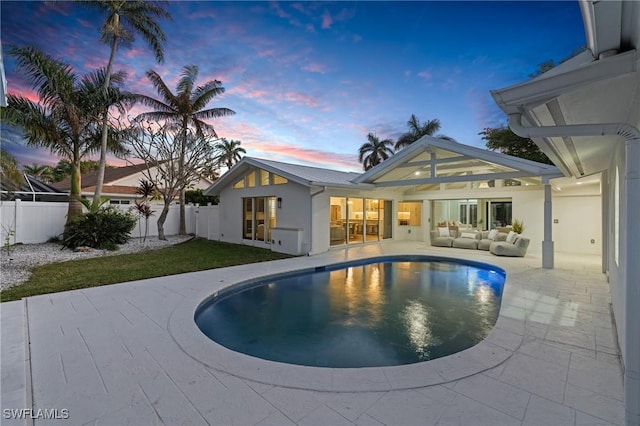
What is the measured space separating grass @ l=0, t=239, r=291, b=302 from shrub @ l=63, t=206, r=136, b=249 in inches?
84.7

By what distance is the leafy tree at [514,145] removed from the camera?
20859 mm

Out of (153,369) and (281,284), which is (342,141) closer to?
(281,284)

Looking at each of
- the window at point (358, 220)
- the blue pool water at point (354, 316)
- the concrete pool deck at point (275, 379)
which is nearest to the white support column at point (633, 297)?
the concrete pool deck at point (275, 379)

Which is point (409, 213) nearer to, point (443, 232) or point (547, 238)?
point (443, 232)

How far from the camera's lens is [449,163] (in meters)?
11.8

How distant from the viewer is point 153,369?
11.4 ft

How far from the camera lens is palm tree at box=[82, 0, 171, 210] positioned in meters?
14.4

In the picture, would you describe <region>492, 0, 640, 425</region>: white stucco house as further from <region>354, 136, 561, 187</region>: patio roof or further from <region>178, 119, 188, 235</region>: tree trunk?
<region>178, 119, 188, 235</region>: tree trunk


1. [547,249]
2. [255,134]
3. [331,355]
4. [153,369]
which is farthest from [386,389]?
[255,134]

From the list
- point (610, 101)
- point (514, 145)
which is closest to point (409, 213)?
point (514, 145)

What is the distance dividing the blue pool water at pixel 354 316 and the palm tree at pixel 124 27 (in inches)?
428

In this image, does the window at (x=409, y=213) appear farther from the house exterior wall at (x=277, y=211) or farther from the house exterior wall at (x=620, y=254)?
the house exterior wall at (x=620, y=254)

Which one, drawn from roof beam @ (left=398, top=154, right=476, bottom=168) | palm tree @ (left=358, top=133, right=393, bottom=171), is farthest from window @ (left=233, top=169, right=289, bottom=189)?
palm tree @ (left=358, top=133, right=393, bottom=171)

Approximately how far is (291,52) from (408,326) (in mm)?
10177
